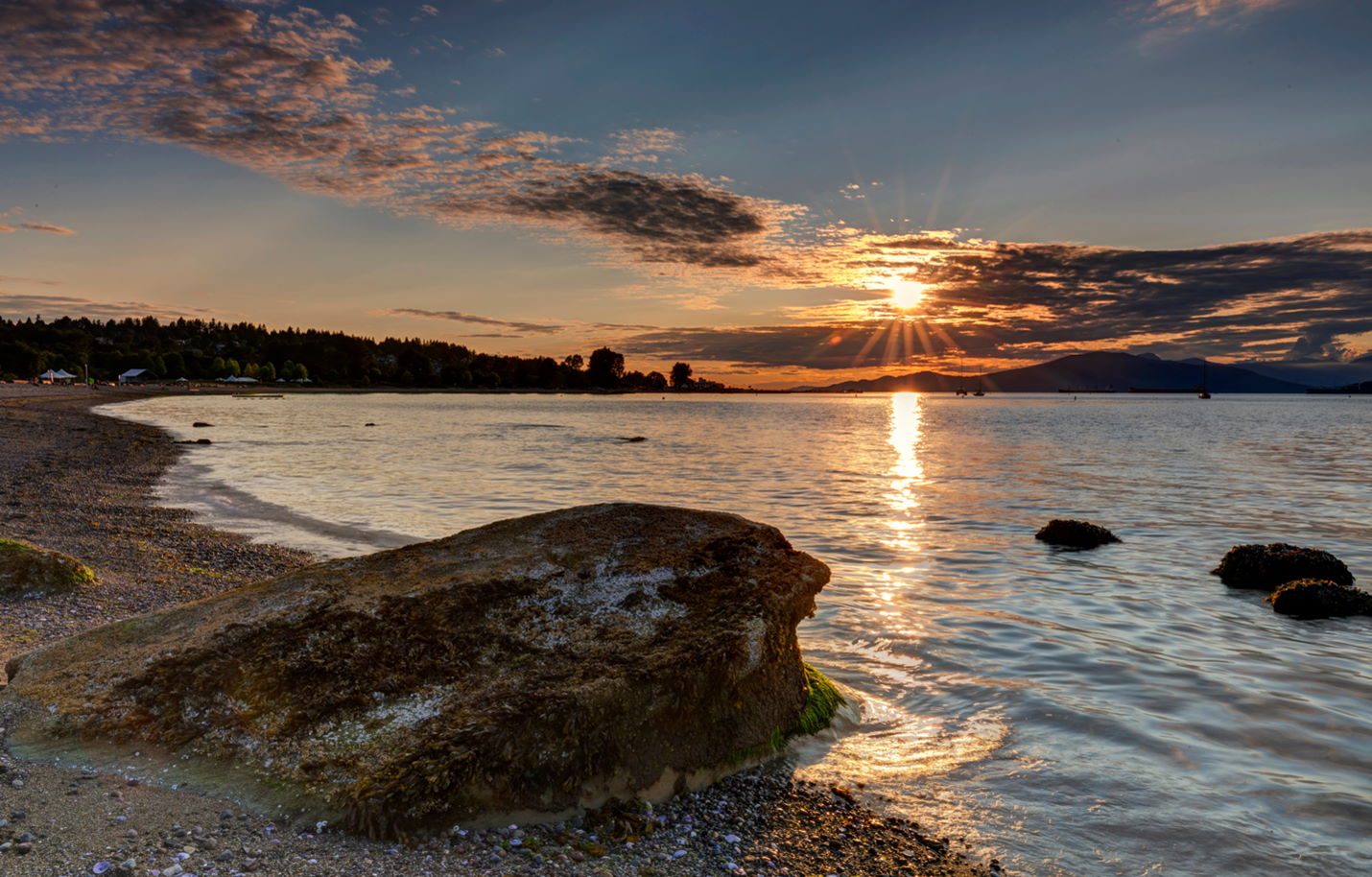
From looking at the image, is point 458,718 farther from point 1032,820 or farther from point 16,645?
point 16,645

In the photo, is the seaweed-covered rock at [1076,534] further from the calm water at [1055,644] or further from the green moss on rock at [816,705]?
the green moss on rock at [816,705]

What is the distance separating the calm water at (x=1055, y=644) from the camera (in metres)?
5.19

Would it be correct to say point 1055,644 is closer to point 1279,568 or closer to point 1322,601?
point 1322,601

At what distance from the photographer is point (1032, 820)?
199 inches

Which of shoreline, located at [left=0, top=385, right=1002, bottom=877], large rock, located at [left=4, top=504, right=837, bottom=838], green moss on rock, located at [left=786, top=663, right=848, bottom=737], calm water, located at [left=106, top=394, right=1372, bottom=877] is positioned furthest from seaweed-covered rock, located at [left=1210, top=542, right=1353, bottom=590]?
shoreline, located at [left=0, top=385, right=1002, bottom=877]

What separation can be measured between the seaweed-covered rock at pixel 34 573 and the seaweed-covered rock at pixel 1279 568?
56.9 feet

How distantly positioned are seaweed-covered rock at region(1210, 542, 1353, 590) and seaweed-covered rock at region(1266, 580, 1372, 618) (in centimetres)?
112

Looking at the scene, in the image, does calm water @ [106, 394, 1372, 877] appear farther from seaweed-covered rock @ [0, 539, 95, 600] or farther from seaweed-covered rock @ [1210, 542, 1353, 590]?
seaweed-covered rock @ [0, 539, 95, 600]

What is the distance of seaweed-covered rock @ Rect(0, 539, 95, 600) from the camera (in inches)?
333

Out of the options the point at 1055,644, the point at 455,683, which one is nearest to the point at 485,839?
the point at 455,683

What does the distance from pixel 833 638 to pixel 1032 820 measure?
13.9 feet

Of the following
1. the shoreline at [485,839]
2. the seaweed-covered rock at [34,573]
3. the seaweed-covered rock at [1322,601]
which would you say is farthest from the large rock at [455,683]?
the seaweed-covered rock at [1322,601]

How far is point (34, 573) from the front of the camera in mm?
8695

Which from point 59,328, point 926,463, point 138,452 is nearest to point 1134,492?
point 926,463
